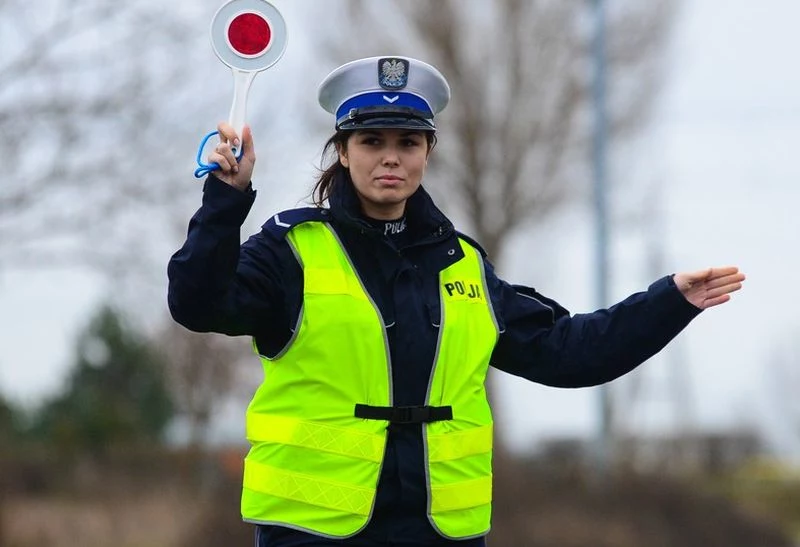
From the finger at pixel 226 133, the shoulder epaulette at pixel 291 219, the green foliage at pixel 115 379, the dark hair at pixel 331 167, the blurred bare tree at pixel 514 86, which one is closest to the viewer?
the finger at pixel 226 133

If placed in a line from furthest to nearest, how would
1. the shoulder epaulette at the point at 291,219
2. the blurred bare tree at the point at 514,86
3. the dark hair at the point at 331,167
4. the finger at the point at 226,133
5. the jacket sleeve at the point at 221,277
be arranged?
the blurred bare tree at the point at 514,86
the dark hair at the point at 331,167
the shoulder epaulette at the point at 291,219
the finger at the point at 226,133
the jacket sleeve at the point at 221,277

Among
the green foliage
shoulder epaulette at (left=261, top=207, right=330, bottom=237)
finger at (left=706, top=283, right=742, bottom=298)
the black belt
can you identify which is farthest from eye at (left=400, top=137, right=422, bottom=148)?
the green foliage

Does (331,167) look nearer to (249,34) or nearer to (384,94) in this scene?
(384,94)

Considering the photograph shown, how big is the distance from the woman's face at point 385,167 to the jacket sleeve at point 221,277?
0.38 metres

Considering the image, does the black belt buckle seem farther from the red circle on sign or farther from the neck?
the red circle on sign

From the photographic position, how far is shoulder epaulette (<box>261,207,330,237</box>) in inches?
167

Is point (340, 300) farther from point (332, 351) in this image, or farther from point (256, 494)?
point (256, 494)

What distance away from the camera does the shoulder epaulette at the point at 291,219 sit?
13.9ft

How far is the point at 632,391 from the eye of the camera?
30219mm

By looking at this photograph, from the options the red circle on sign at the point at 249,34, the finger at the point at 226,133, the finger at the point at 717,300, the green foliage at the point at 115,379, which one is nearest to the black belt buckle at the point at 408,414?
the finger at the point at 226,133

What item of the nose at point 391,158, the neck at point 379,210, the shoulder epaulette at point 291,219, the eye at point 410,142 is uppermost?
the eye at point 410,142

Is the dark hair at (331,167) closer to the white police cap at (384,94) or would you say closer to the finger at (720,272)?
the white police cap at (384,94)

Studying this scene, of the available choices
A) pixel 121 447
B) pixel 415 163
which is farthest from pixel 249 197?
pixel 121 447

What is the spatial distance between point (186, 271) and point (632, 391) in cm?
2684
